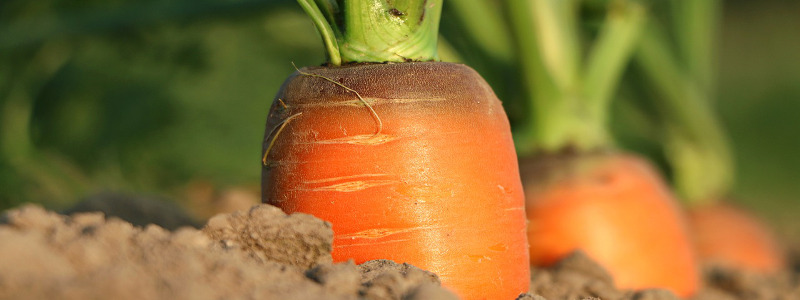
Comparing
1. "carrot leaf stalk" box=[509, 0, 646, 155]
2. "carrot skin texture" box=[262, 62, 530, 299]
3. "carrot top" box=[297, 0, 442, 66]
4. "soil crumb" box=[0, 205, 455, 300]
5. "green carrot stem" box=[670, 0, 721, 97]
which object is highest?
"green carrot stem" box=[670, 0, 721, 97]

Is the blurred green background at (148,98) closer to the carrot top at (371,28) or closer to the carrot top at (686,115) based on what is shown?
the carrot top at (686,115)

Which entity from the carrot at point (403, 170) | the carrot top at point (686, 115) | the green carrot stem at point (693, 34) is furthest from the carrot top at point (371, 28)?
the green carrot stem at point (693, 34)

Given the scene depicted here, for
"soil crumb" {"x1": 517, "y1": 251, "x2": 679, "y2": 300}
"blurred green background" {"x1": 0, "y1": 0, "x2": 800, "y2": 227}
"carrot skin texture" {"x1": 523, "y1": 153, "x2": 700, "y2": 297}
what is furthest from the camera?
"blurred green background" {"x1": 0, "y1": 0, "x2": 800, "y2": 227}

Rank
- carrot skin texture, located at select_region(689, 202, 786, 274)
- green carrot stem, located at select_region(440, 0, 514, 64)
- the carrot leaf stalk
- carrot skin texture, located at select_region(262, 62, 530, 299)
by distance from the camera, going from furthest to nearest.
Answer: carrot skin texture, located at select_region(689, 202, 786, 274), green carrot stem, located at select_region(440, 0, 514, 64), the carrot leaf stalk, carrot skin texture, located at select_region(262, 62, 530, 299)

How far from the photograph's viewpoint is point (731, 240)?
133 inches

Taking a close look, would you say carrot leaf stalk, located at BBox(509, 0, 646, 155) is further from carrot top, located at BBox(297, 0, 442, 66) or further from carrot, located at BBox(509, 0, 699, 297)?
carrot top, located at BBox(297, 0, 442, 66)

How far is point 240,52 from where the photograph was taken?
527 centimetres

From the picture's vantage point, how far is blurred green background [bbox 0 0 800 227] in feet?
11.8

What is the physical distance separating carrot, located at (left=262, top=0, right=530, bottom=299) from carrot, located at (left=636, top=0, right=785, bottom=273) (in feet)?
6.49

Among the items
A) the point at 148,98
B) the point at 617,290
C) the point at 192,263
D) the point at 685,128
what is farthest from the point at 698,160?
the point at 148,98

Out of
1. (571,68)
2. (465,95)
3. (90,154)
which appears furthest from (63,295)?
(90,154)

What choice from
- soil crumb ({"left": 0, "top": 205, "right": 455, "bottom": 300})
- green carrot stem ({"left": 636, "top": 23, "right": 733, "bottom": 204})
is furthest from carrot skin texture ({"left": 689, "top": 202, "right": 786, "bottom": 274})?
soil crumb ({"left": 0, "top": 205, "right": 455, "bottom": 300})

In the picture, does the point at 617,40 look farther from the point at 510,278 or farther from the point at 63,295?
the point at 63,295

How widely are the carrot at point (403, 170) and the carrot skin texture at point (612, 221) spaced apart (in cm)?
72
